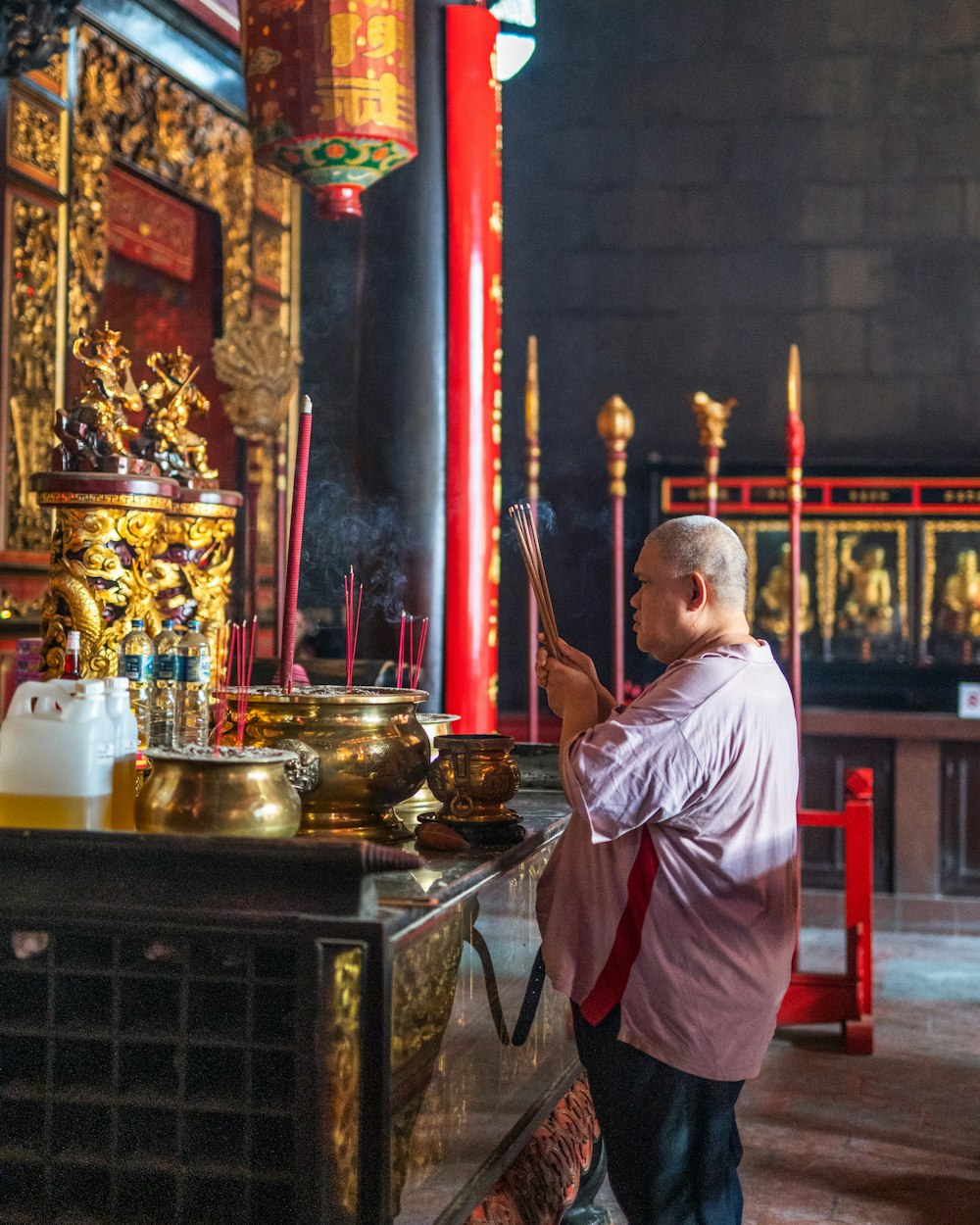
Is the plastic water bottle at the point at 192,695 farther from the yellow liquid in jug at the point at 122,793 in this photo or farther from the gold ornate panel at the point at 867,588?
the gold ornate panel at the point at 867,588

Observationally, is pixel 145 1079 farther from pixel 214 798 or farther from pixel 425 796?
pixel 425 796

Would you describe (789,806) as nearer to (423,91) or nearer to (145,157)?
(423,91)

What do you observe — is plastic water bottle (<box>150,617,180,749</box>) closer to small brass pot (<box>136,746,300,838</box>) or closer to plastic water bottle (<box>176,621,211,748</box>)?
plastic water bottle (<box>176,621,211,748</box>)

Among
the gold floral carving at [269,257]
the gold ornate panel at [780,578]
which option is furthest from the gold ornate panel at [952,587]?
the gold floral carving at [269,257]

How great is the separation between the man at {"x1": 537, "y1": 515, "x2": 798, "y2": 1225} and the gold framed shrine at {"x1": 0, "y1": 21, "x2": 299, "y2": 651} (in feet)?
8.88

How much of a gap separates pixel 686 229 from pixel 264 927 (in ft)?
19.9

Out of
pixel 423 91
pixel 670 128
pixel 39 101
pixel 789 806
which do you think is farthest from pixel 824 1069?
pixel 670 128

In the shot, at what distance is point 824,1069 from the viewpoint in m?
3.45

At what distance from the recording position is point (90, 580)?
1.89m

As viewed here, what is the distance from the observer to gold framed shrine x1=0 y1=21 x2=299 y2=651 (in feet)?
13.7

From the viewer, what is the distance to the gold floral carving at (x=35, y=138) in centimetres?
418

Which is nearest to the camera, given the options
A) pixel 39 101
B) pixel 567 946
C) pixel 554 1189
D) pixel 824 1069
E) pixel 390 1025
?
A: pixel 390 1025

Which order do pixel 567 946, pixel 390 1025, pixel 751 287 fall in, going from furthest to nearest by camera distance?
pixel 751 287
pixel 567 946
pixel 390 1025

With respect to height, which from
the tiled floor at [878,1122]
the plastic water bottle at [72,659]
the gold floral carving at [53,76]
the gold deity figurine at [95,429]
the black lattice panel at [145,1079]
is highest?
the gold floral carving at [53,76]
